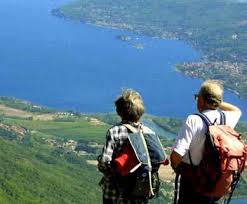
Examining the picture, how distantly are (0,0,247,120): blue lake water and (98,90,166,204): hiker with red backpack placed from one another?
85627 mm

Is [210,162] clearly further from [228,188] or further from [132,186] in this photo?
[132,186]

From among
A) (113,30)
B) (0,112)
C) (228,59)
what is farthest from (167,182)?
(113,30)

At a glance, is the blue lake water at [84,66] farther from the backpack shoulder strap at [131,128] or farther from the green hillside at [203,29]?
the backpack shoulder strap at [131,128]

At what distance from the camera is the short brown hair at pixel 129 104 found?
545 cm

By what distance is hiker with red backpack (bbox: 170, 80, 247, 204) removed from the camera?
17.8 ft

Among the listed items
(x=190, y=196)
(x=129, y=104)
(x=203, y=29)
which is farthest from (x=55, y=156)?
(x=203, y=29)

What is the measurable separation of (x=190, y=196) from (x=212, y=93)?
0.99 meters

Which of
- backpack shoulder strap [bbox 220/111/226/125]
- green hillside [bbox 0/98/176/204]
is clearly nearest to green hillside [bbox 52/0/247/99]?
green hillside [bbox 0/98/176/204]

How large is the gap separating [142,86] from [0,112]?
26.2m

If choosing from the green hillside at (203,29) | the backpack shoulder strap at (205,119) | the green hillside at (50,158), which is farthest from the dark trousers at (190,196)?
the green hillside at (203,29)

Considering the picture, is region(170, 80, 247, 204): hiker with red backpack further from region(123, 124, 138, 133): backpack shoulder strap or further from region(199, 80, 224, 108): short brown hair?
region(123, 124, 138, 133): backpack shoulder strap

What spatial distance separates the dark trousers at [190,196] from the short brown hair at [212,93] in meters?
0.78

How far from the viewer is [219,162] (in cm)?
539

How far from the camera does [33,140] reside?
7519 cm
